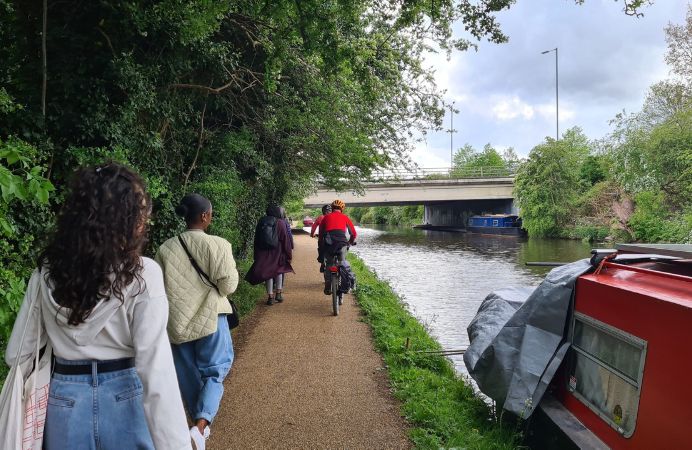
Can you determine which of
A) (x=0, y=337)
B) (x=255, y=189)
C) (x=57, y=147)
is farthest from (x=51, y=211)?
(x=255, y=189)

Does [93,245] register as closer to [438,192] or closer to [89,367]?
[89,367]

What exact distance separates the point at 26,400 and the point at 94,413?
8.3 inches

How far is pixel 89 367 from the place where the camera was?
170 centimetres

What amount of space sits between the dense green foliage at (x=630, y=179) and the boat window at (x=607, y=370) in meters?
24.1

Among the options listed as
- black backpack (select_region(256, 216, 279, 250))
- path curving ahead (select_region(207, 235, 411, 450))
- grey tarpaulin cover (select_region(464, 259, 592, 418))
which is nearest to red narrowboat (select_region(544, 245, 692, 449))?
grey tarpaulin cover (select_region(464, 259, 592, 418))

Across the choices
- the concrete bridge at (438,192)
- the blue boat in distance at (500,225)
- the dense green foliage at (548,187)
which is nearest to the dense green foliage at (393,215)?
the blue boat in distance at (500,225)

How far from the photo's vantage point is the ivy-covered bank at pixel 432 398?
384 cm

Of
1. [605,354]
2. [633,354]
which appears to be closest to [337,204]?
[605,354]

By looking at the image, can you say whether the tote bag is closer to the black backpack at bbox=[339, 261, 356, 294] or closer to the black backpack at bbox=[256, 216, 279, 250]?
the black backpack at bbox=[256, 216, 279, 250]

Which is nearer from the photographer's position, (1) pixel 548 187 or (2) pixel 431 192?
(1) pixel 548 187

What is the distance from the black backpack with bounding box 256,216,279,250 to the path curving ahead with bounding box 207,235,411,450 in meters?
1.17

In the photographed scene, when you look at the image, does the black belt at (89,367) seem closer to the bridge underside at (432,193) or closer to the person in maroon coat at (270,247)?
the person in maroon coat at (270,247)

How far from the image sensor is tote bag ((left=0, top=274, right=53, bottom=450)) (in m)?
1.59

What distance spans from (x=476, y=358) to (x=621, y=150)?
31.3 m
